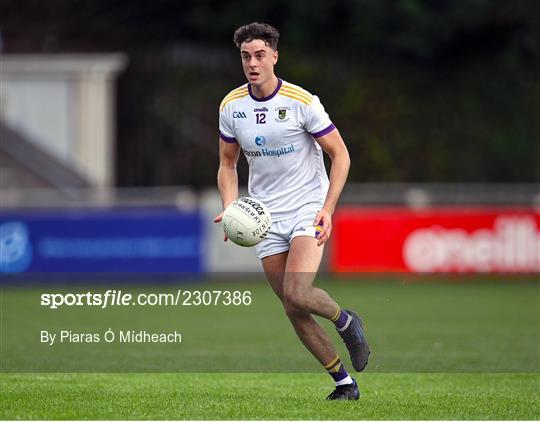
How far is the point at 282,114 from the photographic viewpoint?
9.09 meters

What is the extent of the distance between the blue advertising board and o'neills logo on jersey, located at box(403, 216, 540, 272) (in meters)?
3.82

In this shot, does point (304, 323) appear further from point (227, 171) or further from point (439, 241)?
point (439, 241)

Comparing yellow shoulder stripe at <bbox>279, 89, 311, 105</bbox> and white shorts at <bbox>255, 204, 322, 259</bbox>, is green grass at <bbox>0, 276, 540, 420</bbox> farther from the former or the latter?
yellow shoulder stripe at <bbox>279, 89, 311, 105</bbox>

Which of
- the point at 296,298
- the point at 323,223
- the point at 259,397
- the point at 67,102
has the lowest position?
the point at 67,102

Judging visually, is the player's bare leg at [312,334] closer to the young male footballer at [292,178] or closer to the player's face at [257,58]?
the young male footballer at [292,178]

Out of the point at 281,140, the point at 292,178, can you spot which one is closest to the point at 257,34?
the point at 281,140

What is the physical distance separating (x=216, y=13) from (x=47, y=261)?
11.0m

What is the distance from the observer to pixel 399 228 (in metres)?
22.8

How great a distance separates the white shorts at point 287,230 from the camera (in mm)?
9125

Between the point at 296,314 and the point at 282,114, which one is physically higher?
the point at 282,114

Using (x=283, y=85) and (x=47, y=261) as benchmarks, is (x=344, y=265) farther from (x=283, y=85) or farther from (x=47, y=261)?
(x=283, y=85)

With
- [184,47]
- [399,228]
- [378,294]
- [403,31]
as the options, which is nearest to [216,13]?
[184,47]

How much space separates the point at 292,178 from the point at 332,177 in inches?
11.9

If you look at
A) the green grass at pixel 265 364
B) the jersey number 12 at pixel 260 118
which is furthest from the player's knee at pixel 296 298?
the jersey number 12 at pixel 260 118
